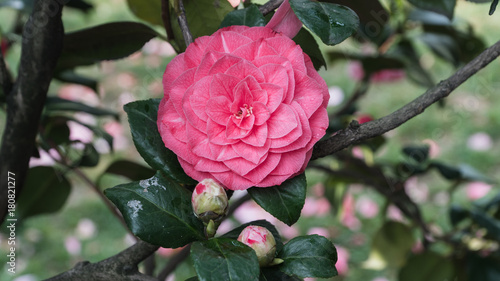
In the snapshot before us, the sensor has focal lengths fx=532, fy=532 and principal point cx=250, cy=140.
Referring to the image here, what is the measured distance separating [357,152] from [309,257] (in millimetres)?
878

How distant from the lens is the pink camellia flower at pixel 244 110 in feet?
1.46

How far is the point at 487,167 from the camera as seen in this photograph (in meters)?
2.24

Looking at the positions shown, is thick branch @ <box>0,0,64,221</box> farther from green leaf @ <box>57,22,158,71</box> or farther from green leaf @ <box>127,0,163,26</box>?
green leaf @ <box>127,0,163,26</box>

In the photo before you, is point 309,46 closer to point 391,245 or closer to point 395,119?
point 395,119

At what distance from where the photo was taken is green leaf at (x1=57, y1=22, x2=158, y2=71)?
2.07 feet

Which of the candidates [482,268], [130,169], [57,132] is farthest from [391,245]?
[57,132]

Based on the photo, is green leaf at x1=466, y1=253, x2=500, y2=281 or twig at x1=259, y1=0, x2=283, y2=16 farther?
green leaf at x1=466, y1=253, x2=500, y2=281

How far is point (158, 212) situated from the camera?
16.9 inches

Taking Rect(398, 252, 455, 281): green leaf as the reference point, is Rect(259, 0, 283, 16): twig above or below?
above

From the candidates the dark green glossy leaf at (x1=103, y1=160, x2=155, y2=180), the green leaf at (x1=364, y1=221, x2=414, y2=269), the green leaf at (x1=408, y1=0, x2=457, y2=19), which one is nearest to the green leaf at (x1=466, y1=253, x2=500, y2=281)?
the green leaf at (x1=364, y1=221, x2=414, y2=269)

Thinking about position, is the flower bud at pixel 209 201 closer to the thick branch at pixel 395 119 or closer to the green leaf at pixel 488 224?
the thick branch at pixel 395 119

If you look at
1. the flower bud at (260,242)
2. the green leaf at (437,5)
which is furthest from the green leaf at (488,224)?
the flower bud at (260,242)

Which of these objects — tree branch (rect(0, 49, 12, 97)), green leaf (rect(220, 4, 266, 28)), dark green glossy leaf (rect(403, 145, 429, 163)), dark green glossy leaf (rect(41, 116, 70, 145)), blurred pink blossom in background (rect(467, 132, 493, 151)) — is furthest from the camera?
blurred pink blossom in background (rect(467, 132, 493, 151))

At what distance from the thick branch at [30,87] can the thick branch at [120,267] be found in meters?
0.21
